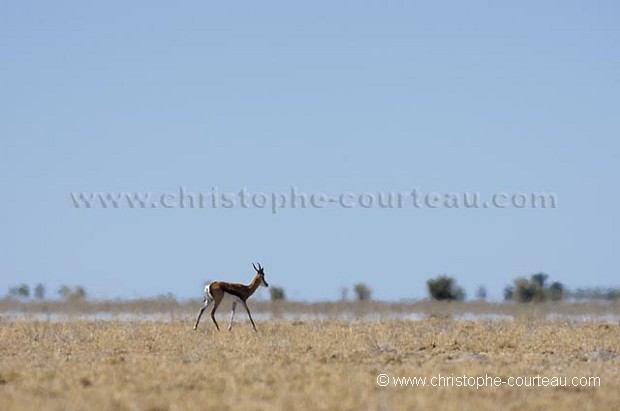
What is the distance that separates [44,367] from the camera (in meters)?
19.1

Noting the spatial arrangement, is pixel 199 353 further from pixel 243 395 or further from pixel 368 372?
pixel 243 395

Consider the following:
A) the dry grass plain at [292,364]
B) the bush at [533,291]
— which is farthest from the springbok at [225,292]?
the bush at [533,291]

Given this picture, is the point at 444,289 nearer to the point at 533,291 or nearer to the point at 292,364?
the point at 533,291

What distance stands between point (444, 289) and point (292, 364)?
139 feet

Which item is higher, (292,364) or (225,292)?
(225,292)

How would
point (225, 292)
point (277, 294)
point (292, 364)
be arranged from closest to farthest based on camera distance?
point (292, 364) < point (225, 292) < point (277, 294)

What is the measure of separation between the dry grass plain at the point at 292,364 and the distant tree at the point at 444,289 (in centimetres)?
3017

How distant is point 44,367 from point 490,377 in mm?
6718

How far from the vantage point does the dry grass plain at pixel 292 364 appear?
15.6 metres

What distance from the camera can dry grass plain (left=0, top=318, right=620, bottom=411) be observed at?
1564 centimetres

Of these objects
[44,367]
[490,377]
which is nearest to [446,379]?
[490,377]

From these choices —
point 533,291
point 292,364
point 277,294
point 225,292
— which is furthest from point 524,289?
point 292,364

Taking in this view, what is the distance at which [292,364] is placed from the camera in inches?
765

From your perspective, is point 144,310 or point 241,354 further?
point 144,310
